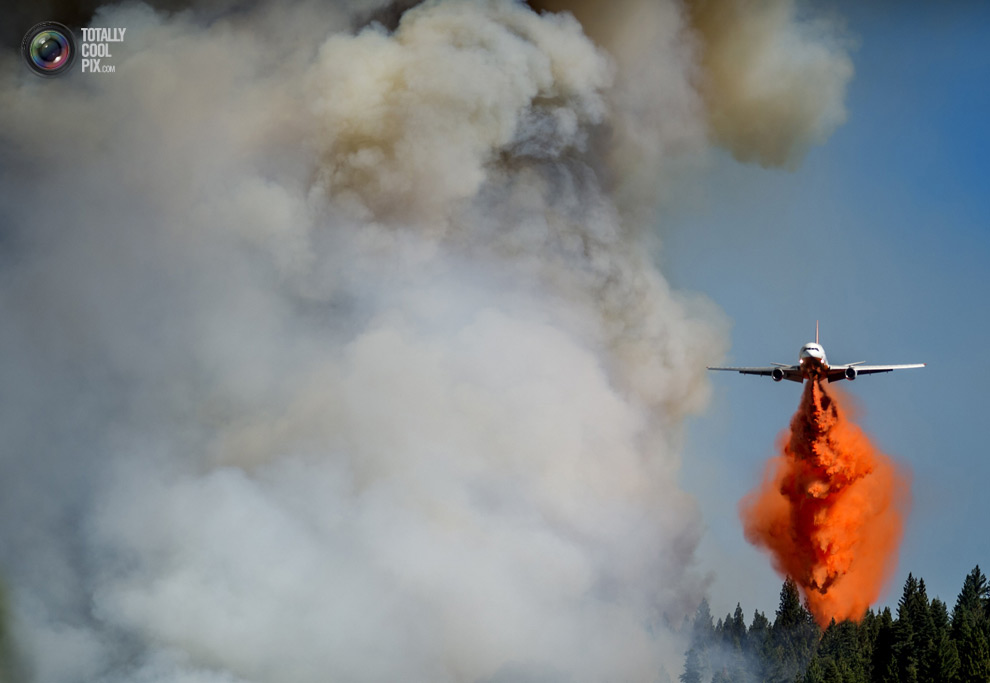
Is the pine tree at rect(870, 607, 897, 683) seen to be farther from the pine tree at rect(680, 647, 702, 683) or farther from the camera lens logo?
the camera lens logo

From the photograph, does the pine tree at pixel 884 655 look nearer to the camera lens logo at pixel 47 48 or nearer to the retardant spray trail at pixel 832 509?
the retardant spray trail at pixel 832 509

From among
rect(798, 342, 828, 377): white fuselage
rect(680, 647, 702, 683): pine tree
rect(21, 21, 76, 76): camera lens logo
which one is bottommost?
rect(680, 647, 702, 683): pine tree

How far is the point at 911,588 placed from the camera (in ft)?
324

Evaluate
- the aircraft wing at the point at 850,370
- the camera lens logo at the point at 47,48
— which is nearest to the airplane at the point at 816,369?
the aircraft wing at the point at 850,370

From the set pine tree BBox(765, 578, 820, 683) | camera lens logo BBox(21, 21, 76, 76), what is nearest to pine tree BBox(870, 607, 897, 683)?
pine tree BBox(765, 578, 820, 683)

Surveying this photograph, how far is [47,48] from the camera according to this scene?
103562 millimetres

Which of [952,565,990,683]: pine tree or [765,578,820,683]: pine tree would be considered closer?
[952,565,990,683]: pine tree

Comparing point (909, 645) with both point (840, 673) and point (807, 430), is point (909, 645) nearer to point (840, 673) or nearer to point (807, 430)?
point (840, 673)

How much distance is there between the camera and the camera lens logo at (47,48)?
102m

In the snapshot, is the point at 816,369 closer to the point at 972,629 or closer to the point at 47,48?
the point at 972,629

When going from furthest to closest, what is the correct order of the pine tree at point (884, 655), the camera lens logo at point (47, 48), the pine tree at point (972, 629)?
the camera lens logo at point (47, 48)
the pine tree at point (884, 655)
the pine tree at point (972, 629)

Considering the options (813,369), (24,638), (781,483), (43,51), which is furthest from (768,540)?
(43,51)

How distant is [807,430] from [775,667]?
18.3 m

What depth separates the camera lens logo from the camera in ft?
336
